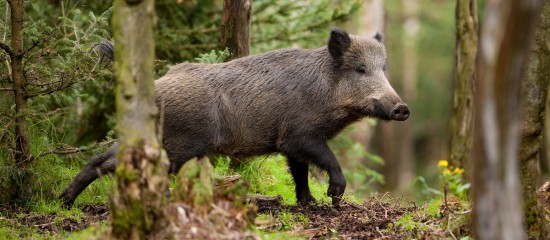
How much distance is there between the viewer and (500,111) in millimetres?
3580

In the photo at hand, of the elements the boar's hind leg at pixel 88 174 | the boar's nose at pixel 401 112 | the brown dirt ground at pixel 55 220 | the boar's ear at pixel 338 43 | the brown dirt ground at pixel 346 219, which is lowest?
the brown dirt ground at pixel 346 219

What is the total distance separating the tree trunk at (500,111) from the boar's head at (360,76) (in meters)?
3.99

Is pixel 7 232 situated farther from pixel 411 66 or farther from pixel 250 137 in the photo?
pixel 411 66

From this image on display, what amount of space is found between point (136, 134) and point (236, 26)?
448 cm

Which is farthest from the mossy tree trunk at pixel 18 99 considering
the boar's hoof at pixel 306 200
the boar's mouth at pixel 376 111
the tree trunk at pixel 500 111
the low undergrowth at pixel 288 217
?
the tree trunk at pixel 500 111

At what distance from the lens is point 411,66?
37.1 metres

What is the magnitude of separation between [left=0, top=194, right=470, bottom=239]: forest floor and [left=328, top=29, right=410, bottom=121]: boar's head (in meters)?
1.01

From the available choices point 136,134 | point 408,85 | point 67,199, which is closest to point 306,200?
point 67,199

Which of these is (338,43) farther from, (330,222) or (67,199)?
(67,199)

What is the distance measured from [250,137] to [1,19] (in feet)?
8.79

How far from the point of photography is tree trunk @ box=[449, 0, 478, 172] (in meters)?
10.7

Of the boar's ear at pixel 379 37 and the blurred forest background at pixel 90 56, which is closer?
the blurred forest background at pixel 90 56

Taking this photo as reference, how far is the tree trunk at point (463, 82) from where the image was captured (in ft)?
35.1

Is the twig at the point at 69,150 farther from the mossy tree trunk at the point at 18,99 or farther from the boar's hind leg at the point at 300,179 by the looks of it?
the boar's hind leg at the point at 300,179
